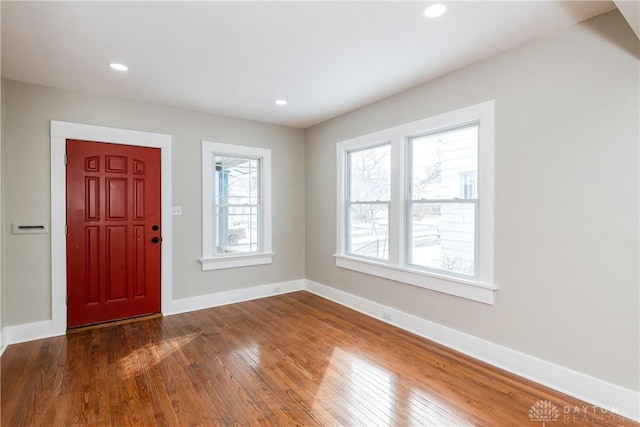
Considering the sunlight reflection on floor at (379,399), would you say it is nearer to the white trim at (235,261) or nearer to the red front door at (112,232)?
the white trim at (235,261)

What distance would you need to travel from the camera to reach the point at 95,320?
354 cm

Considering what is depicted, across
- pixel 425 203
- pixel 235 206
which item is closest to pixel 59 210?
pixel 235 206

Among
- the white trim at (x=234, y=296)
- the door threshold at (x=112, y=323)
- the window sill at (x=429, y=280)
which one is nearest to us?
the window sill at (x=429, y=280)

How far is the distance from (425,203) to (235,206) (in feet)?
8.69

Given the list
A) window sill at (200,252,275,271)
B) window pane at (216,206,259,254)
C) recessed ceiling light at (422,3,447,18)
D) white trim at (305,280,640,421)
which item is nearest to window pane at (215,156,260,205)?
window pane at (216,206,259,254)

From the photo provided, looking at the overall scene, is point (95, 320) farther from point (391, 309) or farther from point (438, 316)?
point (438, 316)

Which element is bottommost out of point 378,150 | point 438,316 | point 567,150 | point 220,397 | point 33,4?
point 220,397

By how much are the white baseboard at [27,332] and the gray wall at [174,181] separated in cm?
6

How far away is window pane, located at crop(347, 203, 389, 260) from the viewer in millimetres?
3863

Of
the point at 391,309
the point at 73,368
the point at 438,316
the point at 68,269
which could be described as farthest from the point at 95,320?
the point at 438,316

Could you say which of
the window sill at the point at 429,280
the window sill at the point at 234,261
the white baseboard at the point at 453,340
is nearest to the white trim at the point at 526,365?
the white baseboard at the point at 453,340

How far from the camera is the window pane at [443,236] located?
2943 millimetres

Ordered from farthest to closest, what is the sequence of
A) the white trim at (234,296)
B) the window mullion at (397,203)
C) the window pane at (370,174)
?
the white trim at (234,296)
the window pane at (370,174)
the window mullion at (397,203)

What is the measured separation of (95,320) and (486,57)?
15.7ft
